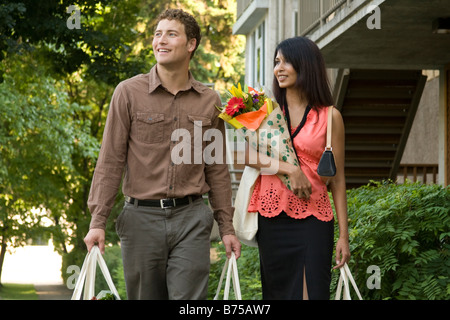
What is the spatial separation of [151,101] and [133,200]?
573 millimetres

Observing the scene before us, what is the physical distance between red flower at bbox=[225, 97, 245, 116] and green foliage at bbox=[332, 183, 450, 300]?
8.03 ft

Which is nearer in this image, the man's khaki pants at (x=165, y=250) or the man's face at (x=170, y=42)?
the man's khaki pants at (x=165, y=250)

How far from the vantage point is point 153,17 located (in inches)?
1282

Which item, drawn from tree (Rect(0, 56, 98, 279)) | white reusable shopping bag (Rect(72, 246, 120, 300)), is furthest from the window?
white reusable shopping bag (Rect(72, 246, 120, 300))

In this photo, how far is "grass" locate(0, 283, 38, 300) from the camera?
111ft

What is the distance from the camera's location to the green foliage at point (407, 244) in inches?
Result: 256

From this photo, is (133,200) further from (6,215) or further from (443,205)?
(6,215)

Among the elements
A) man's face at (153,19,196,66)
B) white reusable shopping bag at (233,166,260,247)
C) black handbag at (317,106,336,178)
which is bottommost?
white reusable shopping bag at (233,166,260,247)

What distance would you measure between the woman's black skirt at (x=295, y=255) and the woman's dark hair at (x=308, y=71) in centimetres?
69

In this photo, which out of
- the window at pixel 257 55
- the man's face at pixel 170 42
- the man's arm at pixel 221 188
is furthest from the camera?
the window at pixel 257 55

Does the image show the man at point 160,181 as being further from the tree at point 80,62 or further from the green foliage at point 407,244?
the tree at point 80,62

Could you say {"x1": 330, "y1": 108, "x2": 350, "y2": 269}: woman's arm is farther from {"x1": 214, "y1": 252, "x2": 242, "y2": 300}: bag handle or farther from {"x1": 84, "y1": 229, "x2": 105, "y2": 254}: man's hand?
{"x1": 84, "y1": 229, "x2": 105, "y2": 254}: man's hand

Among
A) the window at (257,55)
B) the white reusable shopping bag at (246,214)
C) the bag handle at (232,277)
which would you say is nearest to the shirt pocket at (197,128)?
the white reusable shopping bag at (246,214)
